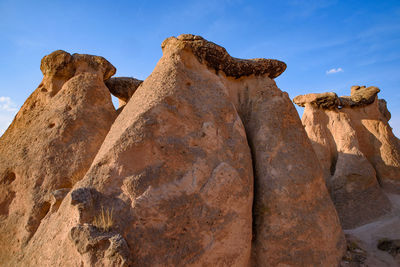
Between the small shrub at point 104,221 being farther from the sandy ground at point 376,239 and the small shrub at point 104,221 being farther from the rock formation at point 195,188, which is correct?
the sandy ground at point 376,239

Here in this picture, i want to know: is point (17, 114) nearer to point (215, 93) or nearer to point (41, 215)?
point (41, 215)

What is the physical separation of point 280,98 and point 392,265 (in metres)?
2.50

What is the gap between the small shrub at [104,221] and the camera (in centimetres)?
201

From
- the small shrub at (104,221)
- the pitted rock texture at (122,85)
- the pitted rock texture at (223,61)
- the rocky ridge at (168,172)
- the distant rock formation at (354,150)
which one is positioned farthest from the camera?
the distant rock formation at (354,150)

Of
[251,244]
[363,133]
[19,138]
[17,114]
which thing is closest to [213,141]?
[251,244]

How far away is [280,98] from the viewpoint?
3674 mm

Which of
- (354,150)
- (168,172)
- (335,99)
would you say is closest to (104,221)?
(168,172)

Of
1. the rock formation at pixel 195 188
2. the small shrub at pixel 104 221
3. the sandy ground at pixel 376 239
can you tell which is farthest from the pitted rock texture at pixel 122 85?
the sandy ground at pixel 376 239

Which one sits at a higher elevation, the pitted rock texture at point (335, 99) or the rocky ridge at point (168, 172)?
the pitted rock texture at point (335, 99)

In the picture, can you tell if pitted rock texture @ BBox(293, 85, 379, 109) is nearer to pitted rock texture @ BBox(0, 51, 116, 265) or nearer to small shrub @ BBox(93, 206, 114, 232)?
pitted rock texture @ BBox(0, 51, 116, 265)

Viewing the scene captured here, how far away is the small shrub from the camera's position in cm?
201

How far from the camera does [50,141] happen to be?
338 cm

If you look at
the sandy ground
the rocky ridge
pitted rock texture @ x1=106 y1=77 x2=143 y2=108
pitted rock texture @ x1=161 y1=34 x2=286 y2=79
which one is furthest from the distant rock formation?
pitted rock texture @ x1=106 y1=77 x2=143 y2=108

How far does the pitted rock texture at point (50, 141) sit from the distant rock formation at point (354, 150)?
16.8 ft
